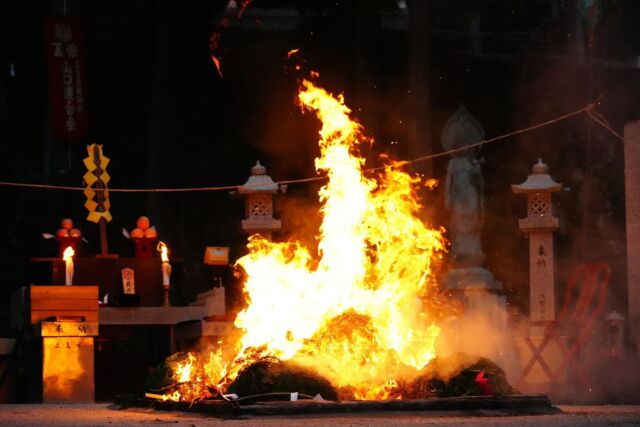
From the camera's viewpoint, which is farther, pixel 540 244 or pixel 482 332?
pixel 540 244

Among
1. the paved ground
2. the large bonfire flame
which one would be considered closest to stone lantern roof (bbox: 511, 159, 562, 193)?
the large bonfire flame

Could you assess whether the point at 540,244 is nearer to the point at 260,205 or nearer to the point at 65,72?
the point at 260,205

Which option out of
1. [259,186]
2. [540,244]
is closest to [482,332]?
[540,244]

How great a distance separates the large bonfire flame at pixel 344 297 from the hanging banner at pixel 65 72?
12589mm

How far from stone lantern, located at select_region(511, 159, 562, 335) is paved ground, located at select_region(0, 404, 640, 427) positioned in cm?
679

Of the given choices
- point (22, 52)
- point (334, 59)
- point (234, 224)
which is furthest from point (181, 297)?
point (22, 52)

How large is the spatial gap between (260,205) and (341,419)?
33.4ft

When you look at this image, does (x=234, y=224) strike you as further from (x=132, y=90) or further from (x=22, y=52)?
(x=22, y=52)

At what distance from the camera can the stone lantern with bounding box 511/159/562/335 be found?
2244 cm

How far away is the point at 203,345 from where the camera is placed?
22109 mm

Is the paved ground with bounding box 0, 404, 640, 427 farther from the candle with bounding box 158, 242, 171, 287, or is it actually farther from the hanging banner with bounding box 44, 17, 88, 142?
the hanging banner with bounding box 44, 17, 88, 142

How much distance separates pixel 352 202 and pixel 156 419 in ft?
15.4

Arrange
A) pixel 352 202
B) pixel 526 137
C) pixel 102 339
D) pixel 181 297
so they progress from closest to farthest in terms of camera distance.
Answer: pixel 352 202 → pixel 102 339 → pixel 181 297 → pixel 526 137

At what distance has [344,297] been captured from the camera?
1678cm
